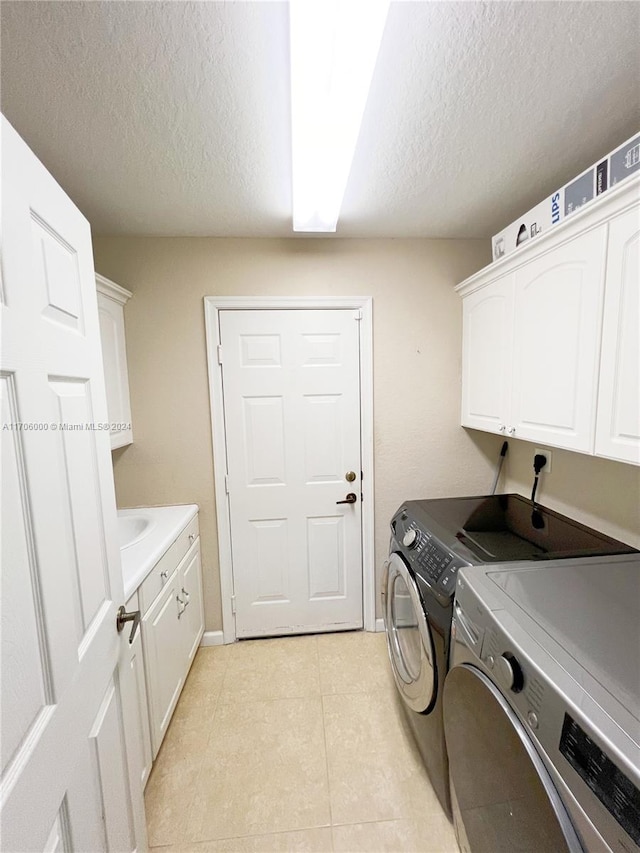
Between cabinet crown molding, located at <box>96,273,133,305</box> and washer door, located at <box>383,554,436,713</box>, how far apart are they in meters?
1.83

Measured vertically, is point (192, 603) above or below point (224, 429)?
below

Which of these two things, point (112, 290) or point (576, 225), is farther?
point (112, 290)

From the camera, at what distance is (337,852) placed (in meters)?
1.14

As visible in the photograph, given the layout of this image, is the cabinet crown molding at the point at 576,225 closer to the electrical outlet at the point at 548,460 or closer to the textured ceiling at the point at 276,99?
the textured ceiling at the point at 276,99

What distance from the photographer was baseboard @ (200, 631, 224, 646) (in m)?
2.08

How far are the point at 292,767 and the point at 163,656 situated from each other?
2.29 ft

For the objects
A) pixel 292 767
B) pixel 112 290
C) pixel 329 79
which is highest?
pixel 329 79

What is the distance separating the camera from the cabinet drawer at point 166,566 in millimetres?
1304

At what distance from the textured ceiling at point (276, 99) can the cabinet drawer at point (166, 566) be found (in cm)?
156

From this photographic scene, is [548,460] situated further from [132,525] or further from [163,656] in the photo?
[132,525]

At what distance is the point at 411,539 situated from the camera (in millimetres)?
1395

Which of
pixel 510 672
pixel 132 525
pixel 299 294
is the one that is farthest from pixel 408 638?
pixel 299 294

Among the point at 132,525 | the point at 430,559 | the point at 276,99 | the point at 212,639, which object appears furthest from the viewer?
the point at 212,639

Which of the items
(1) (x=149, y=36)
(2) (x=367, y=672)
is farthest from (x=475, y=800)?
(1) (x=149, y=36)
